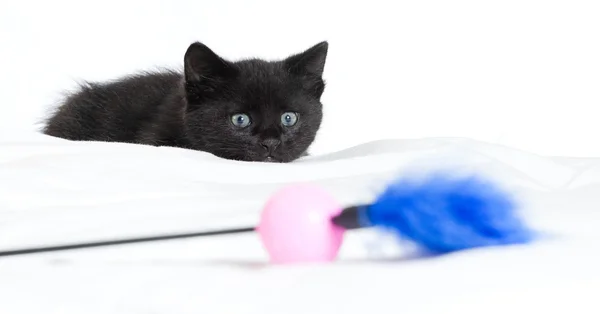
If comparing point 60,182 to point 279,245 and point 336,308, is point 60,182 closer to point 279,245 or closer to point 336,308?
point 279,245

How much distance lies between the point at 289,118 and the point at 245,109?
0.47 ft

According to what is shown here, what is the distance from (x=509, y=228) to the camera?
3.51ft

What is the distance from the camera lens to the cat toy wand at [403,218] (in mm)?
1013

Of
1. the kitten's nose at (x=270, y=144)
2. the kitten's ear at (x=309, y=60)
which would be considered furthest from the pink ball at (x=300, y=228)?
the kitten's ear at (x=309, y=60)

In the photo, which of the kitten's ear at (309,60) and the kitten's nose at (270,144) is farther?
the kitten's ear at (309,60)

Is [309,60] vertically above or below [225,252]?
above

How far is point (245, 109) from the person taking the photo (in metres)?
2.26

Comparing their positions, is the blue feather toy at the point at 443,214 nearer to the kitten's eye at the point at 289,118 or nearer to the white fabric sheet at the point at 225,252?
the white fabric sheet at the point at 225,252

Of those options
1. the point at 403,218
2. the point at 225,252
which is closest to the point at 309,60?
the point at 225,252

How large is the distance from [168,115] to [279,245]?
4.93 feet

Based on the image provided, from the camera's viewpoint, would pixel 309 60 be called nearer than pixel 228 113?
No

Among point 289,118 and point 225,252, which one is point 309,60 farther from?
point 225,252

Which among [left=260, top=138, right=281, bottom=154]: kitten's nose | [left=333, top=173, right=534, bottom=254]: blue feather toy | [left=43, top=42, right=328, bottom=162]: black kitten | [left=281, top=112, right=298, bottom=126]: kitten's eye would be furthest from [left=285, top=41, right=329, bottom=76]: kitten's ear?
[left=333, top=173, right=534, bottom=254]: blue feather toy

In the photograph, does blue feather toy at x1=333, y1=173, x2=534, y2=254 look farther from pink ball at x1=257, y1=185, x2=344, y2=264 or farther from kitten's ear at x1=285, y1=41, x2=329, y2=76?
kitten's ear at x1=285, y1=41, x2=329, y2=76
